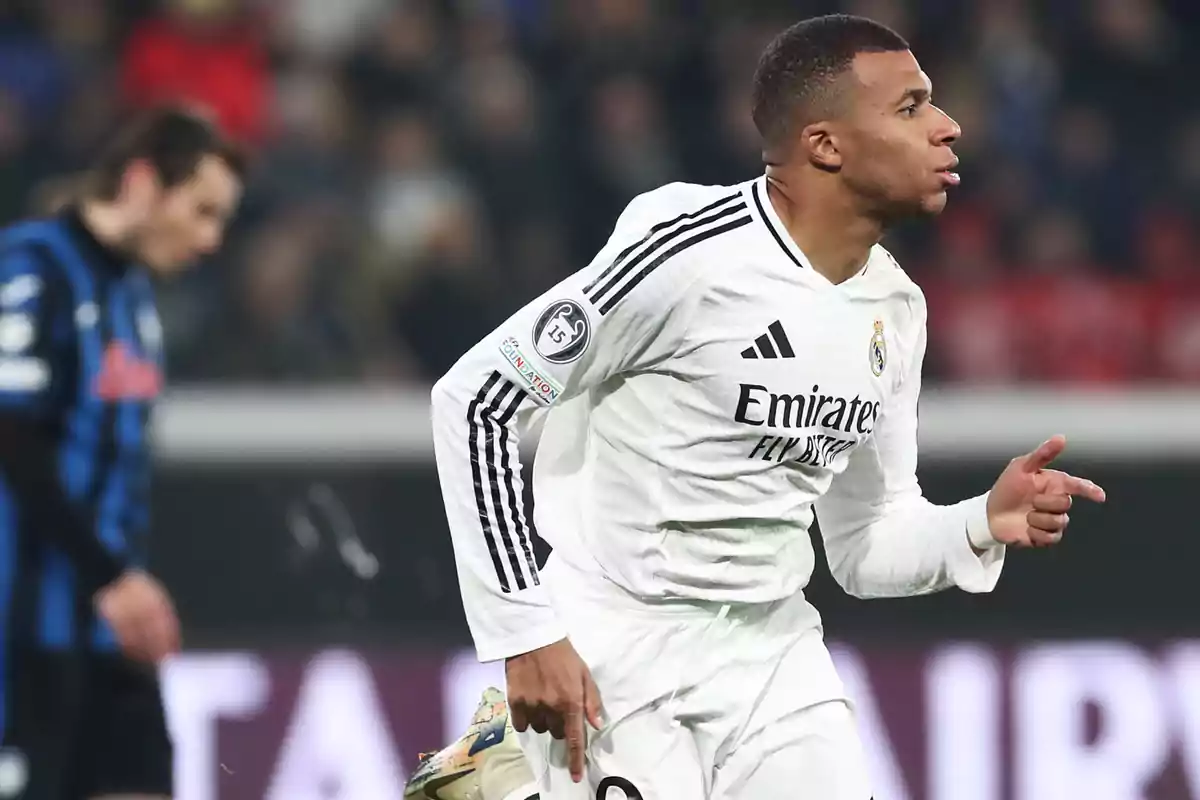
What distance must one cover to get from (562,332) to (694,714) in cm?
67

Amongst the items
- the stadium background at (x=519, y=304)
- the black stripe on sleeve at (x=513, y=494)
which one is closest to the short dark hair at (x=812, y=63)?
the black stripe on sleeve at (x=513, y=494)

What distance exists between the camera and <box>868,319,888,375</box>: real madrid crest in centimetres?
327

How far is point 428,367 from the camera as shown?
6.97 metres

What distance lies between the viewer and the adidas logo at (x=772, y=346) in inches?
124

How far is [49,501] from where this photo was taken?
12.8 ft

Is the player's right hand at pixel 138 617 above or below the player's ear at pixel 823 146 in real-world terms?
below

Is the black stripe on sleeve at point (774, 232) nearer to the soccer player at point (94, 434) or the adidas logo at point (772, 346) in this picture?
the adidas logo at point (772, 346)

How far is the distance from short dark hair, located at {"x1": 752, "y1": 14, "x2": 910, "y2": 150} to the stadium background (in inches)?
105

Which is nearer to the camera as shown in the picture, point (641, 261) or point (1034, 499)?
point (641, 261)

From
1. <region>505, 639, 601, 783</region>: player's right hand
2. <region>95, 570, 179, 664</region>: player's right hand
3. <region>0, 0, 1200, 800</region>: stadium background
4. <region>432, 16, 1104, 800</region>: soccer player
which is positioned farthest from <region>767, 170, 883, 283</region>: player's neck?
<region>0, 0, 1200, 800</region>: stadium background

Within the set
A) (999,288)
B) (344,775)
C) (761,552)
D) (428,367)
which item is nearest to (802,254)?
(761,552)

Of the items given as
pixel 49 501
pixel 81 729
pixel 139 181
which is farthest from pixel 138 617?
pixel 139 181

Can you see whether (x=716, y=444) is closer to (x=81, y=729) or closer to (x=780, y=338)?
(x=780, y=338)

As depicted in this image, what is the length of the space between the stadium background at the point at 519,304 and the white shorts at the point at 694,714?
235cm
